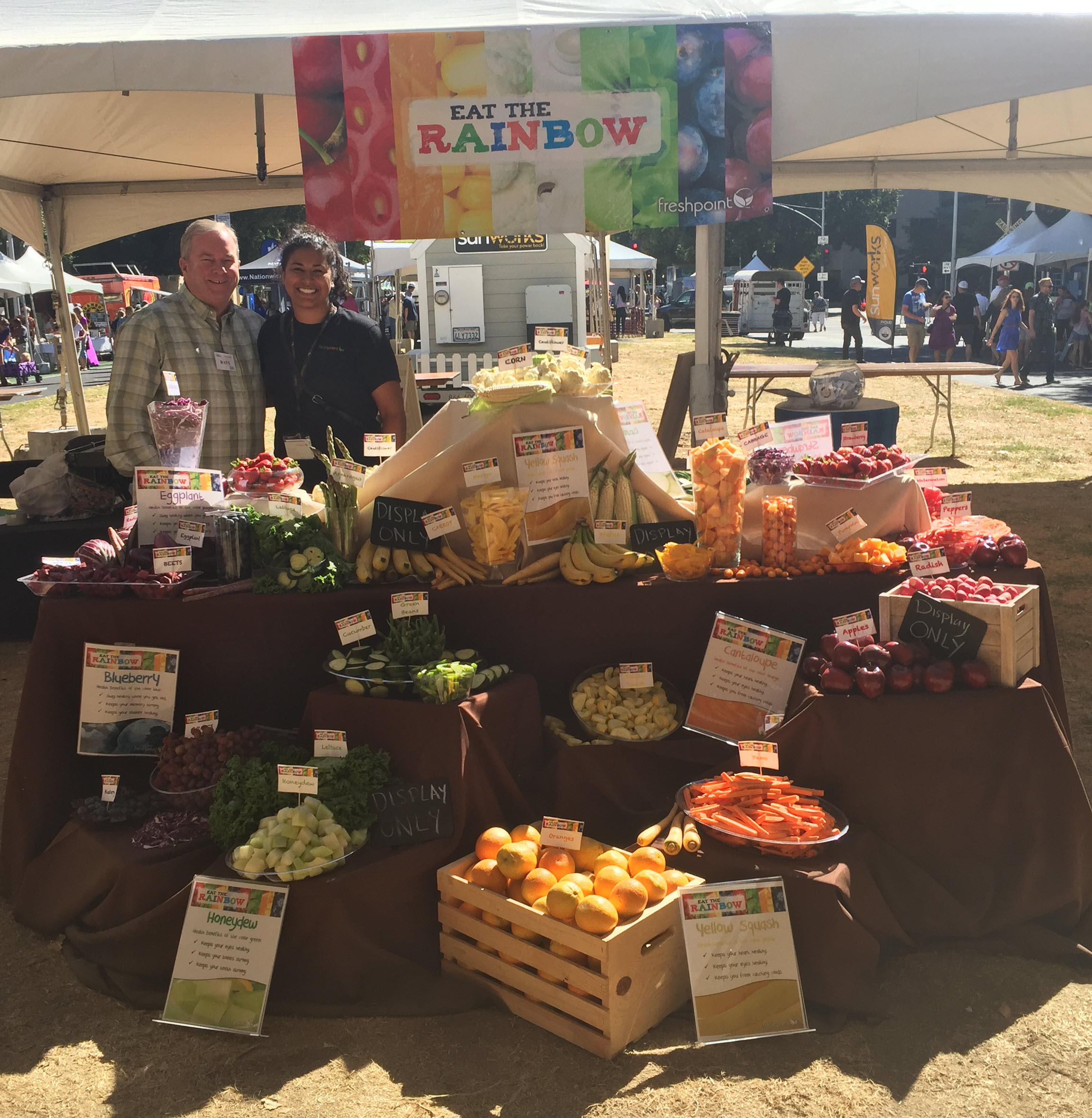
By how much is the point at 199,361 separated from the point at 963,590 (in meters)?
2.87

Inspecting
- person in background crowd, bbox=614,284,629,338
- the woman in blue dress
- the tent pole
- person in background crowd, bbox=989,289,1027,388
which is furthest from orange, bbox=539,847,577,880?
person in background crowd, bbox=614,284,629,338

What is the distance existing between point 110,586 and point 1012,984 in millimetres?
2763

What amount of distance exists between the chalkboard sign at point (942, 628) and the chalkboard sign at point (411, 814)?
140 cm

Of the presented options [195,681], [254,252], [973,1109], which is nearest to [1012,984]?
[973,1109]

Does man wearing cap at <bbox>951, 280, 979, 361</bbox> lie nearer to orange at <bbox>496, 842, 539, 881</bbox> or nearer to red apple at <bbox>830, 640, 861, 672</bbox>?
red apple at <bbox>830, 640, 861, 672</bbox>

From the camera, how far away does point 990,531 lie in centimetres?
353

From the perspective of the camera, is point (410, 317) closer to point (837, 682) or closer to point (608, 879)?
point (837, 682)

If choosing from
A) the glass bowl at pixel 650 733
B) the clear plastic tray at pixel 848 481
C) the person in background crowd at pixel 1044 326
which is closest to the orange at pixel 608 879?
the glass bowl at pixel 650 733

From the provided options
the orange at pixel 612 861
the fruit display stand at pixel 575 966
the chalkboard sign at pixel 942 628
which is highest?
the chalkboard sign at pixel 942 628

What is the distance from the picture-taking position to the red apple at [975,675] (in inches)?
112

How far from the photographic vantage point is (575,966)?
2418 millimetres

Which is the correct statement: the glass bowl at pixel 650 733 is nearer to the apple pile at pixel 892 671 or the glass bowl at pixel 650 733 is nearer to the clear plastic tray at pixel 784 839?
the clear plastic tray at pixel 784 839

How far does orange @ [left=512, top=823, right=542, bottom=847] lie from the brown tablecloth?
0.54ft

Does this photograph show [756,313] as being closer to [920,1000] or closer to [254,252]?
[254,252]
